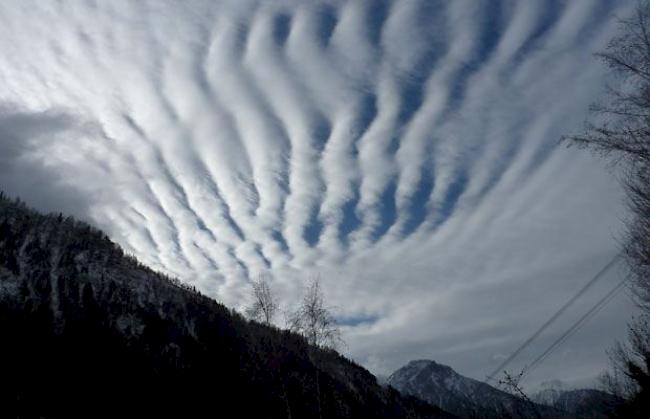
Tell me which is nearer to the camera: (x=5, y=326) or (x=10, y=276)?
(x=5, y=326)

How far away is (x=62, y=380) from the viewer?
702 inches

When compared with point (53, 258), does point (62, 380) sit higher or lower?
lower

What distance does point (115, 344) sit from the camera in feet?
73.3

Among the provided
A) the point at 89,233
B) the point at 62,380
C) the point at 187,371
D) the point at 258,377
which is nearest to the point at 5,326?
the point at 62,380

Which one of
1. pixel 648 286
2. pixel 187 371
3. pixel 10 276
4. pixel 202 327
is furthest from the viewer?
pixel 202 327

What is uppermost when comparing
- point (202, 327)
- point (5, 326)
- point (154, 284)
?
point (154, 284)

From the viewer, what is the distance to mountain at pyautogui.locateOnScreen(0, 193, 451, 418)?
17.7 metres

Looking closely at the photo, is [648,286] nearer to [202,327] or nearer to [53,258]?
[202,327]

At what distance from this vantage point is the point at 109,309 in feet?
79.7

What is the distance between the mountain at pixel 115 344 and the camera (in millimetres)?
17656

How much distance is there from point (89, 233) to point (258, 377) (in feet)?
55.6

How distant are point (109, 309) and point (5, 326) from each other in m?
6.94

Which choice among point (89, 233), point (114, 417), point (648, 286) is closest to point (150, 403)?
point (114, 417)

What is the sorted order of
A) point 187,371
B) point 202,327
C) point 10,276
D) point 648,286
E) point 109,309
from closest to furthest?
1. point 648,286
2. point 10,276
3. point 109,309
4. point 187,371
5. point 202,327
